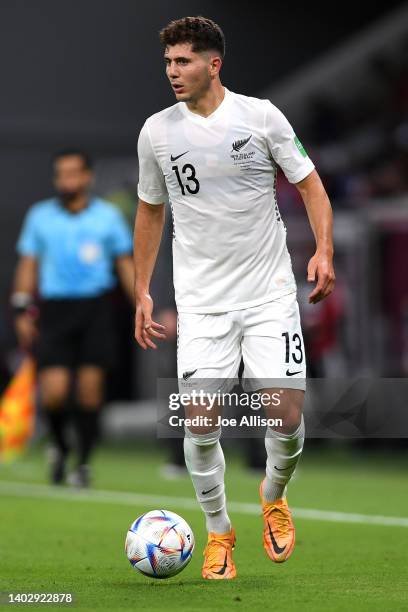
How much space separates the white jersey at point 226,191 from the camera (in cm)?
643

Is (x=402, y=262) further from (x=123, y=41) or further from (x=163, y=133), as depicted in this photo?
(x=163, y=133)

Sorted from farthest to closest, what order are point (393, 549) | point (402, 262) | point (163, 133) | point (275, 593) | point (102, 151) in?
point (102, 151) → point (402, 262) → point (393, 549) → point (163, 133) → point (275, 593)

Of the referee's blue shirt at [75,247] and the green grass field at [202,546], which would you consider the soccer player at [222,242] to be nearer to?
the green grass field at [202,546]

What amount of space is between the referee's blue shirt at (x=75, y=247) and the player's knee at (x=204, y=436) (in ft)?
16.2

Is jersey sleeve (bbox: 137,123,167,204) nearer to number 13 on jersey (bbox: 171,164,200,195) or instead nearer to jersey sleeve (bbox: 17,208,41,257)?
number 13 on jersey (bbox: 171,164,200,195)

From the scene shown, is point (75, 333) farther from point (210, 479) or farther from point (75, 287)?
point (210, 479)

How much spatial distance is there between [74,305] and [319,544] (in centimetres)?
395

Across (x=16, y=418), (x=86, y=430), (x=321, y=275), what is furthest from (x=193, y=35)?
(x=16, y=418)

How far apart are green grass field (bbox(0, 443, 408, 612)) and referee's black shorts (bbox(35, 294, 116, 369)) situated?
97 cm

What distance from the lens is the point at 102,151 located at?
22359 mm

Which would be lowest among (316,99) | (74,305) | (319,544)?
(319,544)

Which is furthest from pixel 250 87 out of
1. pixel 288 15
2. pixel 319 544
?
pixel 319 544

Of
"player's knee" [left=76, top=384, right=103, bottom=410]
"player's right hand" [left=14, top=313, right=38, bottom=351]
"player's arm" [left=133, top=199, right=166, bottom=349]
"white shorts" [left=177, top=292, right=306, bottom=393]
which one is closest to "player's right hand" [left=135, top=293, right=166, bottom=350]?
"player's arm" [left=133, top=199, right=166, bottom=349]

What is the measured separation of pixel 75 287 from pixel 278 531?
499 centimetres
